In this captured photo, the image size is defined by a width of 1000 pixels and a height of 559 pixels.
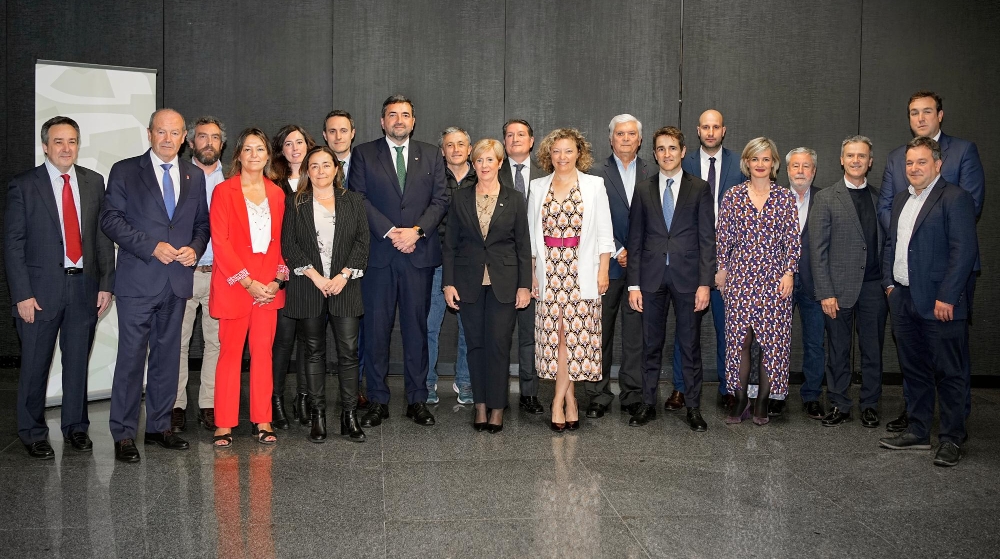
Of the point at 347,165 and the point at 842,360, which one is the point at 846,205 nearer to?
the point at 842,360

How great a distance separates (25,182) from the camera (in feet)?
14.1

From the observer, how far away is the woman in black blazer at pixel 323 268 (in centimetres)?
459

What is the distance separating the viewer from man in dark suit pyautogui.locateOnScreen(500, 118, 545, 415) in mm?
5311

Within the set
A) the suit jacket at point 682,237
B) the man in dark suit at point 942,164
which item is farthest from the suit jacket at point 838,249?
the suit jacket at point 682,237

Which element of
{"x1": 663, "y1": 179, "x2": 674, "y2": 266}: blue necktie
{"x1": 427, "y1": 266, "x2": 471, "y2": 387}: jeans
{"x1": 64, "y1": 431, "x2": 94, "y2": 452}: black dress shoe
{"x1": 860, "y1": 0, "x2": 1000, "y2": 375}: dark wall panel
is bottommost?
{"x1": 64, "y1": 431, "x2": 94, "y2": 452}: black dress shoe

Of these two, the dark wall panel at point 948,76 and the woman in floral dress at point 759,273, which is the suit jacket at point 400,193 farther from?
the dark wall panel at point 948,76

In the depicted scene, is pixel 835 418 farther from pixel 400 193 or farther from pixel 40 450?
pixel 40 450

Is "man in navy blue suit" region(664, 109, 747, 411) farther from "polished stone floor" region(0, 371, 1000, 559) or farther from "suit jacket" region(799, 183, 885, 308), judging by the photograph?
"polished stone floor" region(0, 371, 1000, 559)

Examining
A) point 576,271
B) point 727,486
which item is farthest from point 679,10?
point 727,486

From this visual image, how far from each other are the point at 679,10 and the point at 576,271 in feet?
10.0

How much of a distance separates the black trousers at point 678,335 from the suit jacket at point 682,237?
0.23 ft

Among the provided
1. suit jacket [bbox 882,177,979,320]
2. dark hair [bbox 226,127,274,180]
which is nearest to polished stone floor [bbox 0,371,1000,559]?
suit jacket [bbox 882,177,979,320]

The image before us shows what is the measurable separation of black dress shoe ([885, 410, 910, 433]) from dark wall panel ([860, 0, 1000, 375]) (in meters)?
1.98

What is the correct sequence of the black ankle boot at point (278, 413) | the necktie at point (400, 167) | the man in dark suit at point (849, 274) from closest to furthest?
the black ankle boot at point (278, 413) → the necktie at point (400, 167) → the man in dark suit at point (849, 274)
